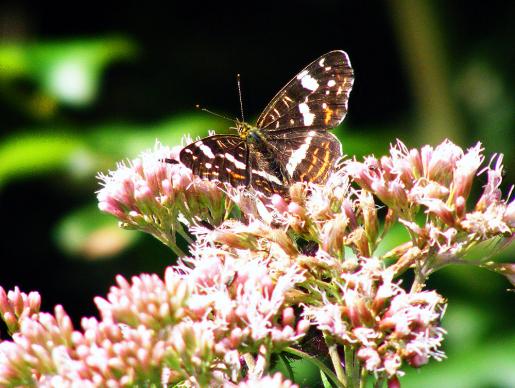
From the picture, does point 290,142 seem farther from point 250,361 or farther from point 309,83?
point 250,361

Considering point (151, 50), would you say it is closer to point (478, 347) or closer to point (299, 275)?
point (478, 347)

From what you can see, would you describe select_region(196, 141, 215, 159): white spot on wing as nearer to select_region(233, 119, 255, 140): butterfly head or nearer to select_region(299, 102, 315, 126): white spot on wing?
select_region(233, 119, 255, 140): butterfly head

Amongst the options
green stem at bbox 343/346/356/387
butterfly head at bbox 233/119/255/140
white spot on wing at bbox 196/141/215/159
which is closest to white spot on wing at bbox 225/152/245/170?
white spot on wing at bbox 196/141/215/159

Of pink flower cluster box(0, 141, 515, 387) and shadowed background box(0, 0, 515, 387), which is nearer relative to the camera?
pink flower cluster box(0, 141, 515, 387)

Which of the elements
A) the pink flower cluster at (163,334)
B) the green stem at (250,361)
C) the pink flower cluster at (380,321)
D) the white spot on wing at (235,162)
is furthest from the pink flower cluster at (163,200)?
the pink flower cluster at (380,321)

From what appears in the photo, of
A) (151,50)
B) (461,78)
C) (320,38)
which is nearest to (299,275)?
(461,78)

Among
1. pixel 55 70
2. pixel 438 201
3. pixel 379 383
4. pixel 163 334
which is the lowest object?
pixel 379 383

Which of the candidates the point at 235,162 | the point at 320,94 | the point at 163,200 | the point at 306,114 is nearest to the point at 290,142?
the point at 306,114

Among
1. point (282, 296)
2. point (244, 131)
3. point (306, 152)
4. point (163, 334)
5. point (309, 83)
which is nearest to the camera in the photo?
point (163, 334)
